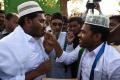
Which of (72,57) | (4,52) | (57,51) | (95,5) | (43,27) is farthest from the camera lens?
(95,5)

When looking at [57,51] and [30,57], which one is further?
[57,51]

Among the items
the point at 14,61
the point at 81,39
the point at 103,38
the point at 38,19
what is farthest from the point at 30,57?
the point at 103,38

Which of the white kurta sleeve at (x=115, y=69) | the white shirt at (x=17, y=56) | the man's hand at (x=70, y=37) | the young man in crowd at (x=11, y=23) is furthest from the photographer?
the young man in crowd at (x=11, y=23)

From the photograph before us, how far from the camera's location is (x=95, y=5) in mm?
5879

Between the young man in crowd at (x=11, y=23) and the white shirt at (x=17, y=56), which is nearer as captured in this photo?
the white shirt at (x=17, y=56)

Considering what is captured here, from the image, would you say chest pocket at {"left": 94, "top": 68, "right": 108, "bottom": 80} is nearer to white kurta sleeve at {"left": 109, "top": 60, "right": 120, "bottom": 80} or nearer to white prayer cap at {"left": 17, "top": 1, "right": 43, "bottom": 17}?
white kurta sleeve at {"left": 109, "top": 60, "right": 120, "bottom": 80}

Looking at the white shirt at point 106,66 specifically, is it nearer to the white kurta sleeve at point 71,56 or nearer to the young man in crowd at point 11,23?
the white kurta sleeve at point 71,56

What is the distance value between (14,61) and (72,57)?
1.61 meters

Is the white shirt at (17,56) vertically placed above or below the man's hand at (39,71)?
above

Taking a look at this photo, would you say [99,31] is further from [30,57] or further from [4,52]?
[4,52]

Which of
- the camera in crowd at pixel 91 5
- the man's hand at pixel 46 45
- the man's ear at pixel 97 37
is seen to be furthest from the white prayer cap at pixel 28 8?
the camera in crowd at pixel 91 5

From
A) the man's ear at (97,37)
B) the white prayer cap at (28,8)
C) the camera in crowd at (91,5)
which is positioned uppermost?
the white prayer cap at (28,8)

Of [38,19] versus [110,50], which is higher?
[38,19]

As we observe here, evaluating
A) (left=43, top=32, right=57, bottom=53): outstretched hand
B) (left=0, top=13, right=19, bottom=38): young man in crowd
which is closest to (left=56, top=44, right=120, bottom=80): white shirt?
(left=43, top=32, right=57, bottom=53): outstretched hand
